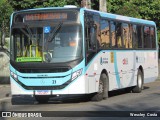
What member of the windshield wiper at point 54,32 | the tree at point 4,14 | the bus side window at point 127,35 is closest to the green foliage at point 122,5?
the tree at point 4,14

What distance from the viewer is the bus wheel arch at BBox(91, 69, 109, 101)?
58.0ft

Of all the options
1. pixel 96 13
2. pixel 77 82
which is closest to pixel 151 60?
pixel 96 13

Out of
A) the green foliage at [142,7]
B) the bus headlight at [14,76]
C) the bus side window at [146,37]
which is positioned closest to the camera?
the bus headlight at [14,76]

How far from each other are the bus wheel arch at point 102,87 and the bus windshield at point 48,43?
1963 mm

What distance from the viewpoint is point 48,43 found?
650 inches

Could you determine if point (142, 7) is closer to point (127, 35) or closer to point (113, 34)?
point (127, 35)

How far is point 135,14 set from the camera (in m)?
32.6

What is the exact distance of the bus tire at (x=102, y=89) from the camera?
58.0ft

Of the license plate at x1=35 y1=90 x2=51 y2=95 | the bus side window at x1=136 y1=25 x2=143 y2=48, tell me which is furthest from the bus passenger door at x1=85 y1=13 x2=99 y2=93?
the bus side window at x1=136 y1=25 x2=143 y2=48

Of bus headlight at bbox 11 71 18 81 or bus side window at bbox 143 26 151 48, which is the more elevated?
bus side window at bbox 143 26 151 48

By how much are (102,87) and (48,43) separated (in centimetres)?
277

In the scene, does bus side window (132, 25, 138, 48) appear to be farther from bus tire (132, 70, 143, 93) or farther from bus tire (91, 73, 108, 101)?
bus tire (91, 73, 108, 101)

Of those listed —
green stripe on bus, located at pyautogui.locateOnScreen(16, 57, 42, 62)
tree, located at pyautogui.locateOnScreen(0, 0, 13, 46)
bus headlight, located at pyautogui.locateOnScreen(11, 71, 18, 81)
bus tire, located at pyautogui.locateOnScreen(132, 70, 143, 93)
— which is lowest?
bus tire, located at pyautogui.locateOnScreen(132, 70, 143, 93)

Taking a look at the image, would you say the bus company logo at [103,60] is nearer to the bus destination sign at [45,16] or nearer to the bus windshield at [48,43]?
the bus windshield at [48,43]
